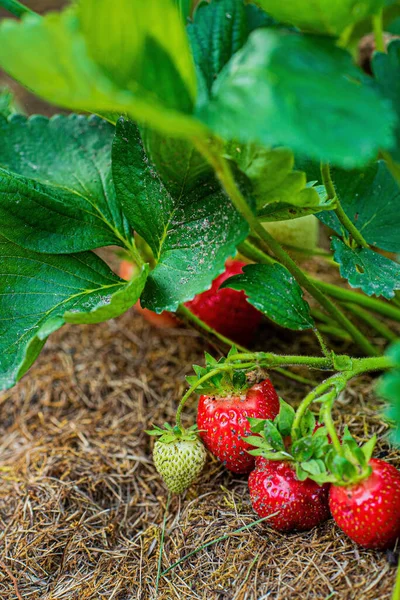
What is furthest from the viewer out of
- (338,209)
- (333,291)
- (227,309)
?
(227,309)

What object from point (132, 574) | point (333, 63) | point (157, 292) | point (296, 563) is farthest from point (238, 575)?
point (333, 63)

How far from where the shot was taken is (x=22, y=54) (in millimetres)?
612

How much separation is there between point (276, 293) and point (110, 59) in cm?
46

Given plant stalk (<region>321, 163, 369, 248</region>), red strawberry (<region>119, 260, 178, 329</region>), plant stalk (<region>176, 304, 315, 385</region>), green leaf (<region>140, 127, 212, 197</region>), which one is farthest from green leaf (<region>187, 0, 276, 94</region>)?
red strawberry (<region>119, 260, 178, 329</region>)

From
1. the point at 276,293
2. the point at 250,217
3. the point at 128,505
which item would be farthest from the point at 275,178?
the point at 128,505

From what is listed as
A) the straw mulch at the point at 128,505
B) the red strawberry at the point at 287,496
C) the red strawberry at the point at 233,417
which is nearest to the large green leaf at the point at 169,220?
the red strawberry at the point at 233,417

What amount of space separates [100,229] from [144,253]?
256 mm

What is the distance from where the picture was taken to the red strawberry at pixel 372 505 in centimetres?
82

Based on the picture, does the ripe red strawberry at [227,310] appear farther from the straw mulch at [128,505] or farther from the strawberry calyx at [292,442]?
the strawberry calyx at [292,442]

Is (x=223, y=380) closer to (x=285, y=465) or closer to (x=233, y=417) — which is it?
(x=233, y=417)

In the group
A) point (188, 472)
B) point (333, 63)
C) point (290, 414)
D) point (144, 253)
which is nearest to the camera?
point (333, 63)

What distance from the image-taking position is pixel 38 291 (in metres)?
1.05

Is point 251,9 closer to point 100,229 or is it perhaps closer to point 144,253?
point 100,229

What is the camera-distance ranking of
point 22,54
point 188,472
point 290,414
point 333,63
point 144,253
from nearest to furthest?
point 22,54, point 333,63, point 290,414, point 188,472, point 144,253
